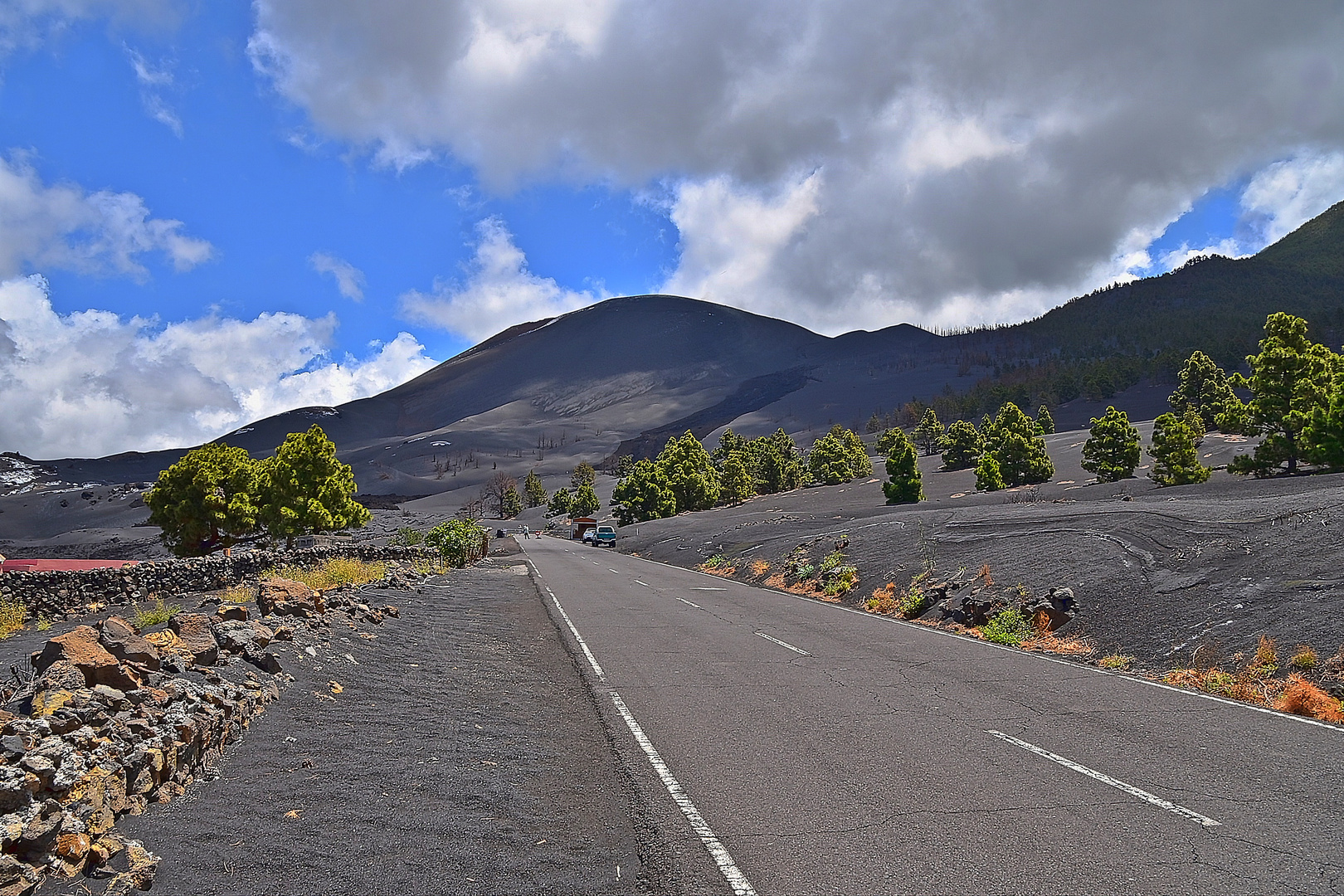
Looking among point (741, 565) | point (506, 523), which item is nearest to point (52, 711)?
point (741, 565)

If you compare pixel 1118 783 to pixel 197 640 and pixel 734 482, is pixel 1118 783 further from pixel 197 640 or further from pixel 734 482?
pixel 734 482

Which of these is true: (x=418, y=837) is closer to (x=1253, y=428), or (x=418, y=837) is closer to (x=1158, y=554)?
(x=1158, y=554)

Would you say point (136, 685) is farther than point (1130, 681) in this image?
No

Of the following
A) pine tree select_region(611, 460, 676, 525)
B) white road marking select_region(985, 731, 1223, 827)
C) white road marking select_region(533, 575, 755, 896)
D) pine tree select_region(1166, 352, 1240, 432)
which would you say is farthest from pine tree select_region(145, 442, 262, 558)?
pine tree select_region(1166, 352, 1240, 432)

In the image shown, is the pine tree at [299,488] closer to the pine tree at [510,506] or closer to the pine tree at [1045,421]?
the pine tree at [1045,421]

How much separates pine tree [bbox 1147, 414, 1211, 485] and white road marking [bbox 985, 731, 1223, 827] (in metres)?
43.9

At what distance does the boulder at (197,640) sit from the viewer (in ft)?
25.8

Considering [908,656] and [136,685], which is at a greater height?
[136,685]

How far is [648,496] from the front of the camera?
8656 cm

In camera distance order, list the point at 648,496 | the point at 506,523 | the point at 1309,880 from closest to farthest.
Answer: the point at 1309,880, the point at 648,496, the point at 506,523

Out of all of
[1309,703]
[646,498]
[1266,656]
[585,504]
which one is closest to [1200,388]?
[646,498]

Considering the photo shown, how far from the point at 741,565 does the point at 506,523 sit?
99.9 meters

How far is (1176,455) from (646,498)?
52575 millimetres

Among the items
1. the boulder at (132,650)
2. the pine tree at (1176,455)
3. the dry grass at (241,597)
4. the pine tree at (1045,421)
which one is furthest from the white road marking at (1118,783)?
the pine tree at (1045,421)
